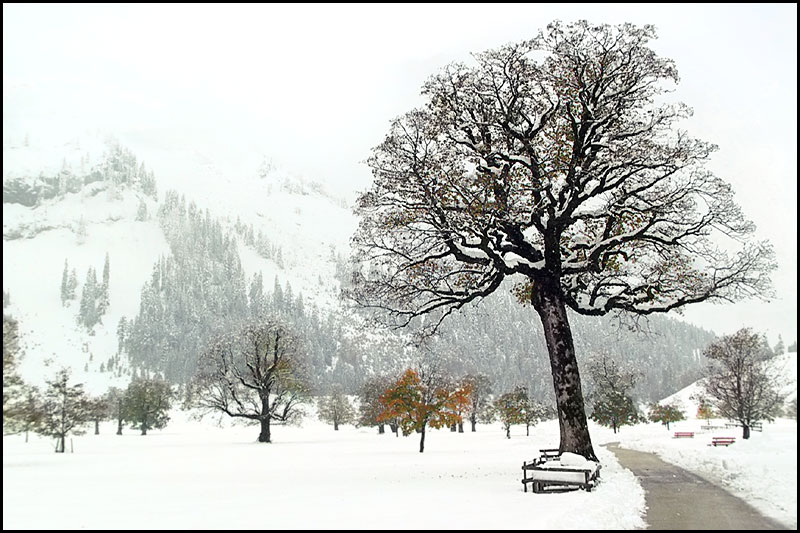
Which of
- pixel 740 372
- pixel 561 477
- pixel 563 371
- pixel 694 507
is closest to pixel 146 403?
pixel 740 372

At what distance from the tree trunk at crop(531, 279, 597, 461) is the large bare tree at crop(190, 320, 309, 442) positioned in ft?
155

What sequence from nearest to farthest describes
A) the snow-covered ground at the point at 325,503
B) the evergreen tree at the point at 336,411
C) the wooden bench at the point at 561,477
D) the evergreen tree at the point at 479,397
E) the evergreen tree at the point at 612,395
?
the snow-covered ground at the point at 325,503
the wooden bench at the point at 561,477
the evergreen tree at the point at 612,395
the evergreen tree at the point at 479,397
the evergreen tree at the point at 336,411

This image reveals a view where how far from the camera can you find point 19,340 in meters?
31.8

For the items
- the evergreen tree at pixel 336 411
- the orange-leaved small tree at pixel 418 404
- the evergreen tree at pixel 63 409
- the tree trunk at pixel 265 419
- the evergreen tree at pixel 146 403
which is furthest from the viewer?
the evergreen tree at pixel 336 411

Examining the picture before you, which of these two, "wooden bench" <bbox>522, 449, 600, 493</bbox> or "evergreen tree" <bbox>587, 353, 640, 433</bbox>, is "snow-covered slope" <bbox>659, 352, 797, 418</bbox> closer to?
"evergreen tree" <bbox>587, 353, 640, 433</bbox>

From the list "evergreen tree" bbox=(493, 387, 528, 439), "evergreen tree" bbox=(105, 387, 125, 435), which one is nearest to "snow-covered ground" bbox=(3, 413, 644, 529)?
"evergreen tree" bbox=(493, 387, 528, 439)

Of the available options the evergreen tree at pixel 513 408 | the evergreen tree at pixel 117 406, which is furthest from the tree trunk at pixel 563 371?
the evergreen tree at pixel 117 406

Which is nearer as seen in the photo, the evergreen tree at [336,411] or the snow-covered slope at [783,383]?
the snow-covered slope at [783,383]

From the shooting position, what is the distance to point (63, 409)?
51.5m

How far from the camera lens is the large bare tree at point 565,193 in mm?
19266

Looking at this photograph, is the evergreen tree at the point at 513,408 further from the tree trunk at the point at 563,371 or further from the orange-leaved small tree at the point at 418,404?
the tree trunk at the point at 563,371

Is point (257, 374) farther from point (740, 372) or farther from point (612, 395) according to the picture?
point (740, 372)

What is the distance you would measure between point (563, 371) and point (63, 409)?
165ft

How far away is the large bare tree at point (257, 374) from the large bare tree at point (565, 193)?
45.3 metres
